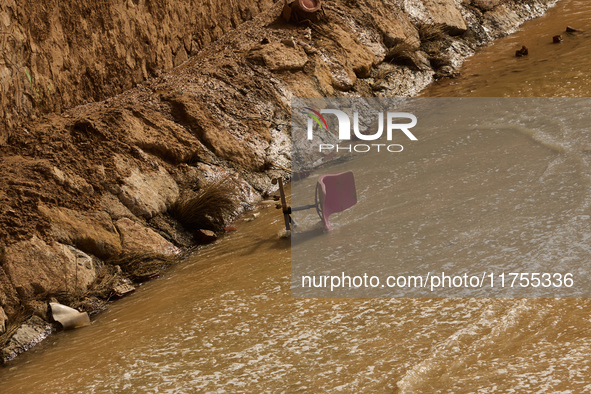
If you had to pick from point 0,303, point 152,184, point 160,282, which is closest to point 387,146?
point 152,184

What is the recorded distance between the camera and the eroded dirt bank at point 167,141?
4699 millimetres

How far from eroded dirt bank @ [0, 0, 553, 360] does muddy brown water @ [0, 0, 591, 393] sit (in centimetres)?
51

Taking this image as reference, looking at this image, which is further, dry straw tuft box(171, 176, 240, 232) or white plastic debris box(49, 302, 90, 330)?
dry straw tuft box(171, 176, 240, 232)

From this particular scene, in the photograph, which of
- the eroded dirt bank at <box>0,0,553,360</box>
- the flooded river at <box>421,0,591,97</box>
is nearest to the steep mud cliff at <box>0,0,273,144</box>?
the eroded dirt bank at <box>0,0,553,360</box>

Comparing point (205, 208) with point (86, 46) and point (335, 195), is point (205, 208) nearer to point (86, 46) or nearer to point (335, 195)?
point (335, 195)

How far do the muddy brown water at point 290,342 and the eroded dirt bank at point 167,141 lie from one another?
1.66ft

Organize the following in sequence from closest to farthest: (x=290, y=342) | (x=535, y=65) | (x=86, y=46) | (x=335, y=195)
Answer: (x=290, y=342) < (x=335, y=195) < (x=86, y=46) < (x=535, y=65)

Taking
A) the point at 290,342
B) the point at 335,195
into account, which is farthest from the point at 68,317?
the point at 335,195

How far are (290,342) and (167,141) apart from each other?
308 centimetres

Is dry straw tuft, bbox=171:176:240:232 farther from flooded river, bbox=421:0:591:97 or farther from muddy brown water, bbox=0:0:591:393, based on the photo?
flooded river, bbox=421:0:591:97

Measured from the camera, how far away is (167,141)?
601 cm

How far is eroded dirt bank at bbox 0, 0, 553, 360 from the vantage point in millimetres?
4699

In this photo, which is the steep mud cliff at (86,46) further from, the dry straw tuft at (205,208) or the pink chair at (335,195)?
the pink chair at (335,195)

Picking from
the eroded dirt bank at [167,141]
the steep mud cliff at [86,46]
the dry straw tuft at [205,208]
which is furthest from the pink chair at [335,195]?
the steep mud cliff at [86,46]
